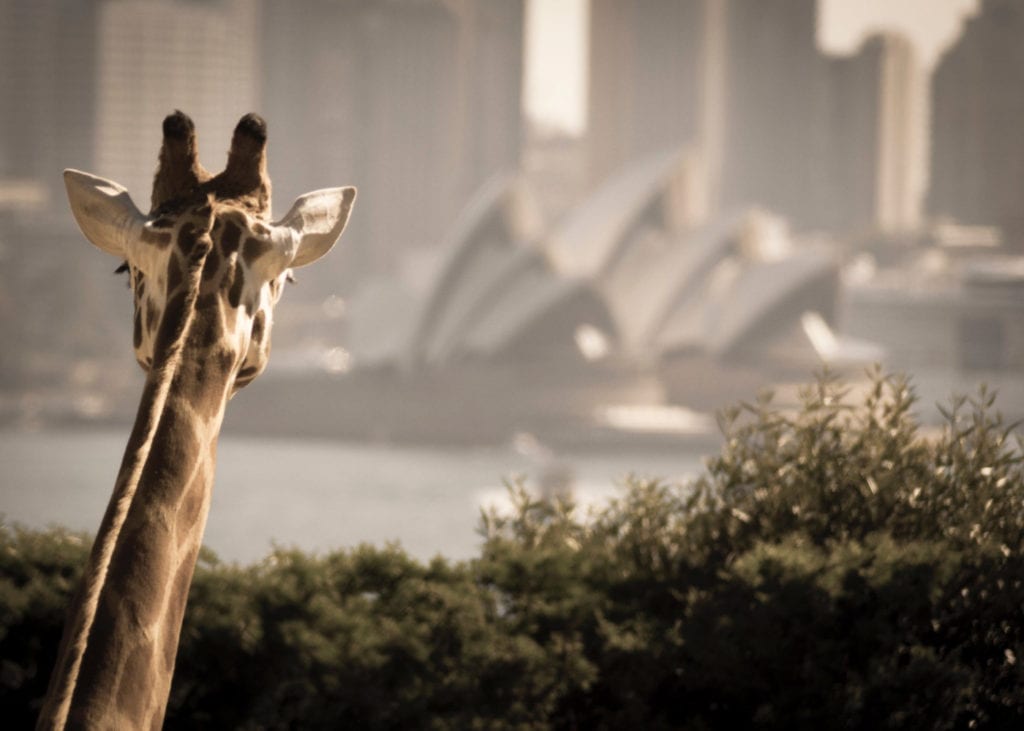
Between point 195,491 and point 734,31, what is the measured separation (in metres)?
161

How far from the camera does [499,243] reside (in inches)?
2586

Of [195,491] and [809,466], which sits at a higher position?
[809,466]

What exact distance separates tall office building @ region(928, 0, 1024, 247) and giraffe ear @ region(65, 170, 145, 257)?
12973 cm

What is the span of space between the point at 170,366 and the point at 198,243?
0.32 meters

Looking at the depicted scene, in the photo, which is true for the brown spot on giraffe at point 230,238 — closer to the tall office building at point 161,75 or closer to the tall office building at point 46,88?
the tall office building at point 46,88

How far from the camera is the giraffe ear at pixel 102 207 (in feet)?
12.5

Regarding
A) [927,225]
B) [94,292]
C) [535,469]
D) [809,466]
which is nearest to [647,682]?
[809,466]

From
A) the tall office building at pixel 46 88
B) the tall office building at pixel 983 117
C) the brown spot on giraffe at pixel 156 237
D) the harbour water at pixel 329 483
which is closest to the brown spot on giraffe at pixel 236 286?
the brown spot on giraffe at pixel 156 237

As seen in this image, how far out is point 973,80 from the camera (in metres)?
133

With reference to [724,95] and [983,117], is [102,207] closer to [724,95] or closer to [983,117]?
[983,117]

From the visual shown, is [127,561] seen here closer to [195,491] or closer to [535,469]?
[195,491]

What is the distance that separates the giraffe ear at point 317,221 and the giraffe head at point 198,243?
22 millimetres

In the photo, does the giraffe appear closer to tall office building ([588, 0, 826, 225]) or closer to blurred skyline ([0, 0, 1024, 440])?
blurred skyline ([0, 0, 1024, 440])

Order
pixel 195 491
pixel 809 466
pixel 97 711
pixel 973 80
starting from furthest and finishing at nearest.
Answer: pixel 973 80 < pixel 809 466 < pixel 195 491 < pixel 97 711
